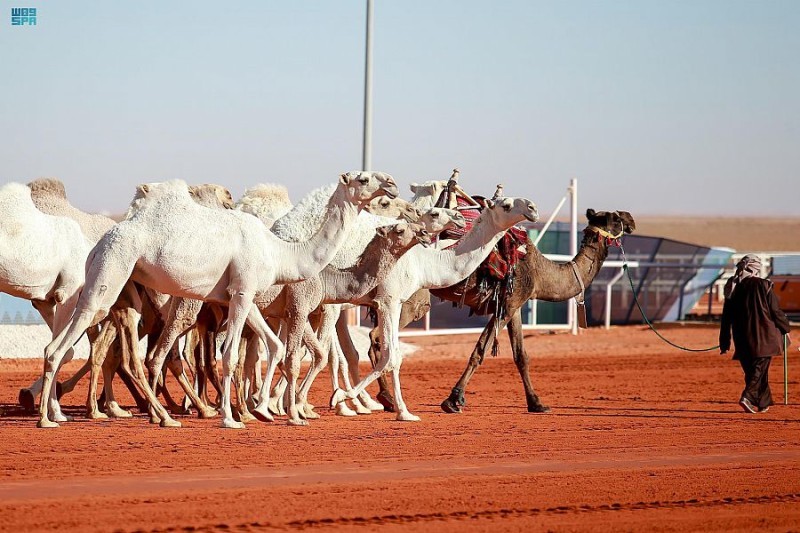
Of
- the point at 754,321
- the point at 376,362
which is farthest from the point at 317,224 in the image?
the point at 754,321

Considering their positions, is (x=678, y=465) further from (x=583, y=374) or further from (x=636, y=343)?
(x=636, y=343)

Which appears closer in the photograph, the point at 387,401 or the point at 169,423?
the point at 169,423

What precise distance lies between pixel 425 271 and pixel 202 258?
2982mm

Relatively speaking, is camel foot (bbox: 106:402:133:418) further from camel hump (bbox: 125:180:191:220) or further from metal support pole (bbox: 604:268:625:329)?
metal support pole (bbox: 604:268:625:329)

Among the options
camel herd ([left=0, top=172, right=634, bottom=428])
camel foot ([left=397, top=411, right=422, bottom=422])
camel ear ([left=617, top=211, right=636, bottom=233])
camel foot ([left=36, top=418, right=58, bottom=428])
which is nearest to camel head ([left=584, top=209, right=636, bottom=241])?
camel ear ([left=617, top=211, right=636, bottom=233])

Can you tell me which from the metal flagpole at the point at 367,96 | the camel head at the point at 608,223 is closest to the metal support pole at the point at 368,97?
the metal flagpole at the point at 367,96

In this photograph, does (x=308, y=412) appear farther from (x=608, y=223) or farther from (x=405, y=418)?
(x=608, y=223)

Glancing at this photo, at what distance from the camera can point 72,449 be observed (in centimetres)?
1112

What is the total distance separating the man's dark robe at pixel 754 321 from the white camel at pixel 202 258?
488 cm

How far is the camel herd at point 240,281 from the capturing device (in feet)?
41.3

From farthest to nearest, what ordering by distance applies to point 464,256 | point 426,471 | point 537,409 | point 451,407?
point 537,409 → point 451,407 → point 464,256 → point 426,471

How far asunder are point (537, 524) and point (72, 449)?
445cm

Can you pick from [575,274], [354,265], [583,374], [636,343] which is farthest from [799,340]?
[354,265]

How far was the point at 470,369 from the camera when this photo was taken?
15602 mm
